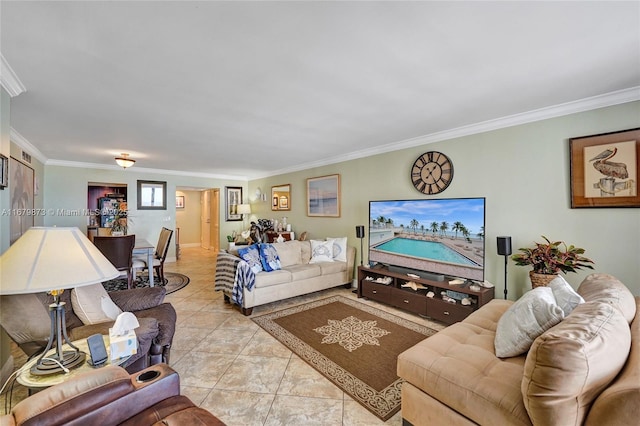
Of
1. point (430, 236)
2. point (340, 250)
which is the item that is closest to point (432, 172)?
point (430, 236)

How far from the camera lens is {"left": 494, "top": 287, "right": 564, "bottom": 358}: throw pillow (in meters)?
1.45

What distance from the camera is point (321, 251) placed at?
457 cm

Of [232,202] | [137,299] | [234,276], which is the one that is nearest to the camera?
[137,299]

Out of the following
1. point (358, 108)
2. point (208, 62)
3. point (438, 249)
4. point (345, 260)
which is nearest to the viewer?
point (208, 62)

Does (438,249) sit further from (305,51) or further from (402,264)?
(305,51)

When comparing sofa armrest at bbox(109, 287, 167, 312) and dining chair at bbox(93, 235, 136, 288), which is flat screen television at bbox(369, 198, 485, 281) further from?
dining chair at bbox(93, 235, 136, 288)

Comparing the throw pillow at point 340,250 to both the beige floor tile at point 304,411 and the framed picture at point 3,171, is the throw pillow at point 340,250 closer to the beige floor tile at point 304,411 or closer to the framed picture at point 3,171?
the beige floor tile at point 304,411

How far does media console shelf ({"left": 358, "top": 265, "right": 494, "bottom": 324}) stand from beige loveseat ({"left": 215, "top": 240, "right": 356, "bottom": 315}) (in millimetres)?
→ 507

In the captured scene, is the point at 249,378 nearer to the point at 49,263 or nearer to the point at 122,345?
the point at 122,345

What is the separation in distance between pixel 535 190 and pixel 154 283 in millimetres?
5813

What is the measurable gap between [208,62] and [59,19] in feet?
2.42

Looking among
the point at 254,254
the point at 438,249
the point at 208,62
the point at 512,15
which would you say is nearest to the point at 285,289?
the point at 254,254

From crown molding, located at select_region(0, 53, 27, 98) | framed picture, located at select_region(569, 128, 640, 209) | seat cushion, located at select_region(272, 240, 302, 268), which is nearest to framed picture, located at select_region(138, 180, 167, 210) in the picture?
seat cushion, located at select_region(272, 240, 302, 268)

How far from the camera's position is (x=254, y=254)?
3.82 meters
